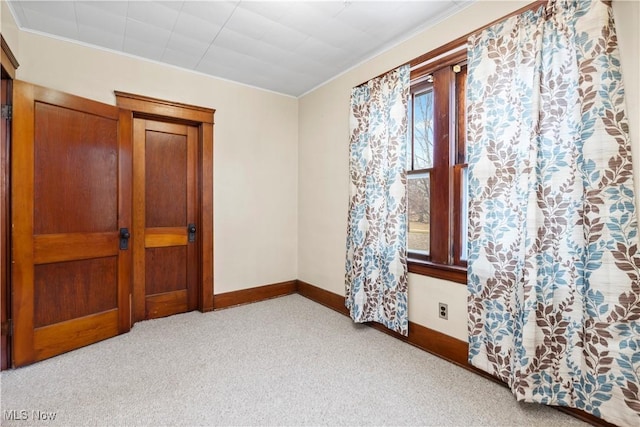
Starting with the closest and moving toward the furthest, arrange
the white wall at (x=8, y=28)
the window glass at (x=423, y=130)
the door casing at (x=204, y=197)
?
the white wall at (x=8, y=28), the window glass at (x=423, y=130), the door casing at (x=204, y=197)

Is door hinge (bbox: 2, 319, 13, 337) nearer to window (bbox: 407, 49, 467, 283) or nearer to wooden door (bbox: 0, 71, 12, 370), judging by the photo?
wooden door (bbox: 0, 71, 12, 370)

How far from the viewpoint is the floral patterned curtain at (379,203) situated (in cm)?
262

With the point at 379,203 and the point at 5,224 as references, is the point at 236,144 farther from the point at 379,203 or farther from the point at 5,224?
the point at 5,224

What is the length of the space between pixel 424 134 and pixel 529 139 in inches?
37.0

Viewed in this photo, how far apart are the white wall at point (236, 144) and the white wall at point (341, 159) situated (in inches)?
9.8

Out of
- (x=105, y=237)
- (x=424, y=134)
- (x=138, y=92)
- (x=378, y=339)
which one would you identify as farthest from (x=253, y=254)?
(x=424, y=134)

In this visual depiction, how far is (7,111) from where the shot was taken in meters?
2.19

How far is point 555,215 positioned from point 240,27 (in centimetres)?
268

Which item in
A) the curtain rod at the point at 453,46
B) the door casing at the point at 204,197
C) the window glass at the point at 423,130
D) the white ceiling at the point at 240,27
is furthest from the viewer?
the door casing at the point at 204,197

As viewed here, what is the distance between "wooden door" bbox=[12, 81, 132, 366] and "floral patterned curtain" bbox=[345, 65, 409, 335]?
87.4 inches

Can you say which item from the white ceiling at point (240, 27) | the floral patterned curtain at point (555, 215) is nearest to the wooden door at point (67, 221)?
the white ceiling at point (240, 27)

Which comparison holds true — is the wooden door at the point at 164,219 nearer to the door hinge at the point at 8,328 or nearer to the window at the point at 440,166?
the door hinge at the point at 8,328

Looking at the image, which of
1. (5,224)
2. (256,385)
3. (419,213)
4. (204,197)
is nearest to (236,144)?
(204,197)

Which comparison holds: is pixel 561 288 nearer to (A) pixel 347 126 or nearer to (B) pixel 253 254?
(A) pixel 347 126
